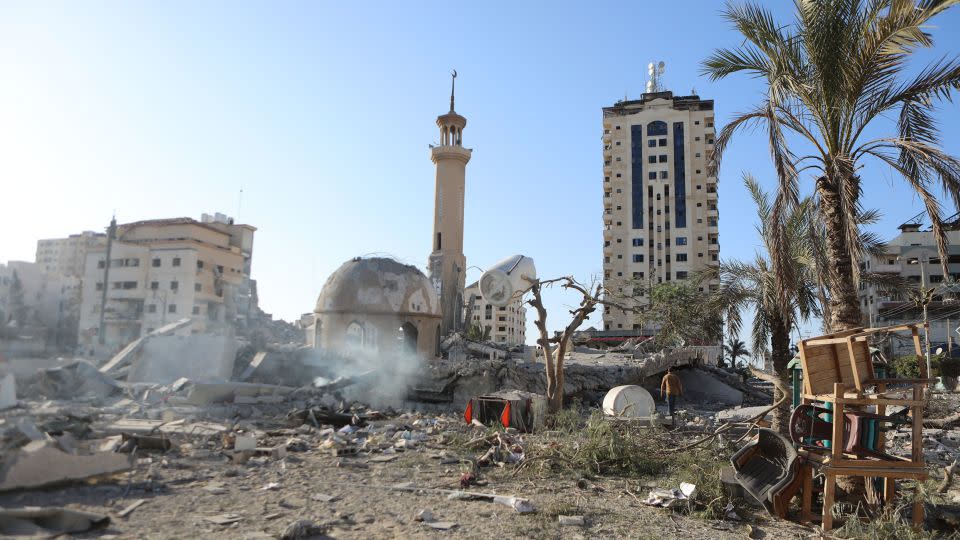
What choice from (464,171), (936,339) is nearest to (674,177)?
(936,339)

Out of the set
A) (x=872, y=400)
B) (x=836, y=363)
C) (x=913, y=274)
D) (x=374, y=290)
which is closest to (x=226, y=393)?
(x=374, y=290)

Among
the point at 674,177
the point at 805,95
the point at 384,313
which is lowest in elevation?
the point at 384,313

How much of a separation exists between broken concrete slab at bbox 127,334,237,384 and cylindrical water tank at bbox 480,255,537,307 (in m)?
10.2

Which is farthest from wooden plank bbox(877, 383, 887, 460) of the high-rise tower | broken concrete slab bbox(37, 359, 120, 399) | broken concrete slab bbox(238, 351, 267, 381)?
the high-rise tower

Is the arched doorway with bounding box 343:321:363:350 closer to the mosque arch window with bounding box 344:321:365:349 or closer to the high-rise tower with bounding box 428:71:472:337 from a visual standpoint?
the mosque arch window with bounding box 344:321:365:349

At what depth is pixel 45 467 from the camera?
261 inches

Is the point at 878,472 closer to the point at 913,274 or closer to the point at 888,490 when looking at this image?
the point at 888,490

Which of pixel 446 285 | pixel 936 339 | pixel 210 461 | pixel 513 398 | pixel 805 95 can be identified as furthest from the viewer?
pixel 936 339

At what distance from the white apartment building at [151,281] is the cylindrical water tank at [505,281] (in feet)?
115

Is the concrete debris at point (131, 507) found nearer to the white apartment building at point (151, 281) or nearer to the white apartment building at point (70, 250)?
the white apartment building at point (151, 281)

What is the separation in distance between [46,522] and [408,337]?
76.8 feet

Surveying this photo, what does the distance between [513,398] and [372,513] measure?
7.07m

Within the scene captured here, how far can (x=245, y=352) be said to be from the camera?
23984 mm

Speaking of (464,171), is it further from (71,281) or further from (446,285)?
(71,281)
